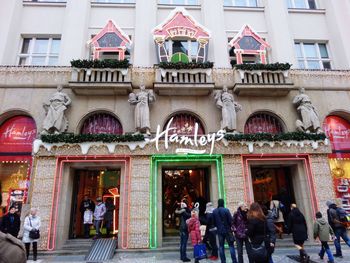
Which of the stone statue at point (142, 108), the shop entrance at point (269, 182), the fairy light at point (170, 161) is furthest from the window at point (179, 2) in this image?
the shop entrance at point (269, 182)

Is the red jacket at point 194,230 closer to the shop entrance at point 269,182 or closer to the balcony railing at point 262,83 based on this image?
the shop entrance at point 269,182

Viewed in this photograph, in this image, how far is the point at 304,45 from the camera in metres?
15.9

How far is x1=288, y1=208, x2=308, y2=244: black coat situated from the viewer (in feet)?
25.3

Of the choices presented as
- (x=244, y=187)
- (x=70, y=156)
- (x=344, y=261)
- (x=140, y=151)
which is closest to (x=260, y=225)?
(x=344, y=261)

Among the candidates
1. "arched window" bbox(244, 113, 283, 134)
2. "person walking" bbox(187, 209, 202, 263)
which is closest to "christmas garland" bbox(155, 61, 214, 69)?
"arched window" bbox(244, 113, 283, 134)

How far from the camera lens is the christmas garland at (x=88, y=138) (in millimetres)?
11459

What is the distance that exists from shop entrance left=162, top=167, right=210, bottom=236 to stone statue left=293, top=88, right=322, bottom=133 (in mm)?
5334

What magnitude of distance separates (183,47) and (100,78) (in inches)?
209

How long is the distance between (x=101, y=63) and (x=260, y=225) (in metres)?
10.9

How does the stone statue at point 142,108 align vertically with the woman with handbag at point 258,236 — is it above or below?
above

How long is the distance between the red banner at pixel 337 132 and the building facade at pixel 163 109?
0.22ft

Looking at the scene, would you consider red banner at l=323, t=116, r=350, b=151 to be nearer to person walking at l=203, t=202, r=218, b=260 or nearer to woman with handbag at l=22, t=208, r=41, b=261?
person walking at l=203, t=202, r=218, b=260

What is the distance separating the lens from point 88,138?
11625mm

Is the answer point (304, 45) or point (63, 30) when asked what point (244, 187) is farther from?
point (63, 30)
